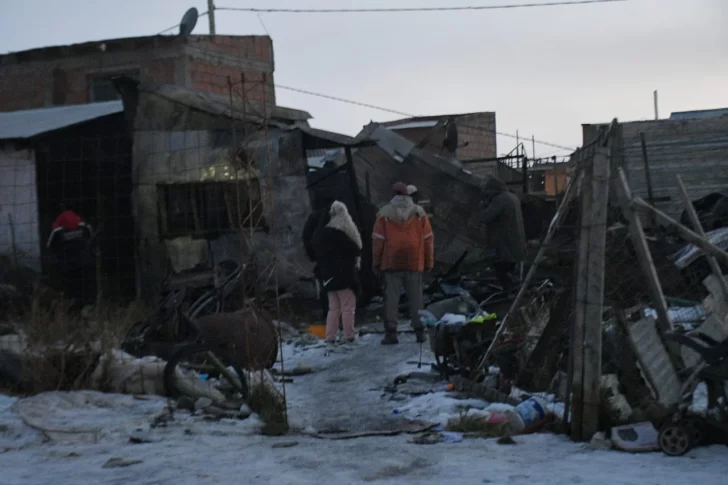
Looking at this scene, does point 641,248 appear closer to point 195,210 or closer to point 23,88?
point 195,210

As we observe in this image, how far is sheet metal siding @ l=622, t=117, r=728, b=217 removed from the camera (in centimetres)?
2239

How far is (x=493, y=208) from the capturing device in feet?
50.9

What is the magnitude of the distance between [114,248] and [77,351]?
317 inches

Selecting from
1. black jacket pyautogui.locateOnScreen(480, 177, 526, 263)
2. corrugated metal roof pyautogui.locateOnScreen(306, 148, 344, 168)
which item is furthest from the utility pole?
black jacket pyautogui.locateOnScreen(480, 177, 526, 263)

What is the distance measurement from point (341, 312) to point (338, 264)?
2.04 feet

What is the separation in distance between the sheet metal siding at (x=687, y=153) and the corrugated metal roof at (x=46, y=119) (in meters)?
11.2

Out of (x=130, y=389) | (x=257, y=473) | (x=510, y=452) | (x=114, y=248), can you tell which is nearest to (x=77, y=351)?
(x=130, y=389)

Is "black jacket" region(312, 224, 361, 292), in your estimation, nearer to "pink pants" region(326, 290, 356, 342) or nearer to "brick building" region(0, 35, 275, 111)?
"pink pants" region(326, 290, 356, 342)

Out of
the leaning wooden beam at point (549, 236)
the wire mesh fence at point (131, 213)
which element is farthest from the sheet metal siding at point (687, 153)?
the leaning wooden beam at point (549, 236)

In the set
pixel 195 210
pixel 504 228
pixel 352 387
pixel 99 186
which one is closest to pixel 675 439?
pixel 352 387

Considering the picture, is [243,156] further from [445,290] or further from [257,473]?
[257,473]

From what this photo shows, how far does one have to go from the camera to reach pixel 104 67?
28156mm

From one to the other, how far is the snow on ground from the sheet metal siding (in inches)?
592

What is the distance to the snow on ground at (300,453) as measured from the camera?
231 inches
